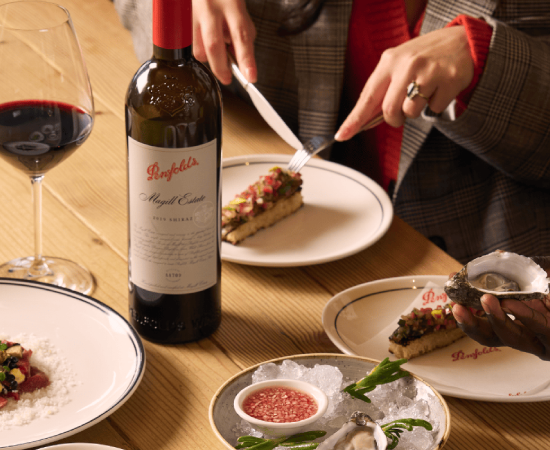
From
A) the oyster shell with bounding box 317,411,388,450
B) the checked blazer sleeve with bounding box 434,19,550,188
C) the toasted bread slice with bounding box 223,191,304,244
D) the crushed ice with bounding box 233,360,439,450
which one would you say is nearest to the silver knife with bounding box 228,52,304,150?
the toasted bread slice with bounding box 223,191,304,244

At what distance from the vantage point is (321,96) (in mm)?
1662

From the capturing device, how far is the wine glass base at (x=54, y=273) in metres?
0.97

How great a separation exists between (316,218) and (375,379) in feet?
1.79

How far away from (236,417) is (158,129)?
344mm

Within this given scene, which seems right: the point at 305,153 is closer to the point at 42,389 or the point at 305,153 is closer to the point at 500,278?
the point at 500,278

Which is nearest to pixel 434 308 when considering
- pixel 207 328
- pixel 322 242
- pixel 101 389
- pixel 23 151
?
pixel 322 242

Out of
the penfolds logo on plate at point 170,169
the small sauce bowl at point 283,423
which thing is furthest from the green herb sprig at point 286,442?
the penfolds logo on plate at point 170,169

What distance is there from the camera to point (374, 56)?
1.74m

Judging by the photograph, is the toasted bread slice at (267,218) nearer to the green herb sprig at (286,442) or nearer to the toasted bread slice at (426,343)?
the toasted bread slice at (426,343)

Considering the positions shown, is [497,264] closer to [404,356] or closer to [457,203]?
[404,356]

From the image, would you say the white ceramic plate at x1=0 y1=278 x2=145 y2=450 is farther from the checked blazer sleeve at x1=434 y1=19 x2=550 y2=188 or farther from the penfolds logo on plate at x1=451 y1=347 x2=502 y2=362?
the checked blazer sleeve at x1=434 y1=19 x2=550 y2=188

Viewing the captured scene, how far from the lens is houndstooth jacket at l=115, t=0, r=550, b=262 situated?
1.49m

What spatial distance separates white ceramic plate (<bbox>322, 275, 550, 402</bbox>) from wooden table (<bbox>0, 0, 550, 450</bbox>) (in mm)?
30

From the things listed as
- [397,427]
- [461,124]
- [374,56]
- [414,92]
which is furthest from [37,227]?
[374,56]
